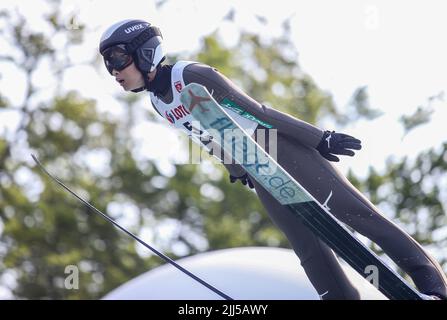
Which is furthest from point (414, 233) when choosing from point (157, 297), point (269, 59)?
point (157, 297)

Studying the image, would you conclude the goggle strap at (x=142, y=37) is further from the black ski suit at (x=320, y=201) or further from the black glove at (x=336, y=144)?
the black glove at (x=336, y=144)

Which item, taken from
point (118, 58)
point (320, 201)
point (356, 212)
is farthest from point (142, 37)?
point (356, 212)

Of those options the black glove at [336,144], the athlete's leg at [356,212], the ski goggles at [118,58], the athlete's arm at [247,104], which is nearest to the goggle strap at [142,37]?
the ski goggles at [118,58]

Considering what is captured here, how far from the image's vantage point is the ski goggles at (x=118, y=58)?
678 cm

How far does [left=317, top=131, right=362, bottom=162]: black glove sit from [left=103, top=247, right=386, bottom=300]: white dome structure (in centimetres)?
231

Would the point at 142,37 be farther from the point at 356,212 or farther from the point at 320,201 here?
the point at 356,212

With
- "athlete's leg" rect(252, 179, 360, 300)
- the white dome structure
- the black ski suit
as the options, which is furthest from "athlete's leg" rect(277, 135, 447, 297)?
the white dome structure

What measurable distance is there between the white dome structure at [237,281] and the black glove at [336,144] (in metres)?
2.31

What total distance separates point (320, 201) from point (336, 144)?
0.40m

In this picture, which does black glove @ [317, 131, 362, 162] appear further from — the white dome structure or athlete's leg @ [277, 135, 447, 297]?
the white dome structure

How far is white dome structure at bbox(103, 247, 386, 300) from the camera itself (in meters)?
9.16
